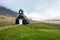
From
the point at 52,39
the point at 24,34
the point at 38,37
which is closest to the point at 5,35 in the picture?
the point at 24,34

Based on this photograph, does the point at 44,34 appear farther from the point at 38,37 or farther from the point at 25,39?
the point at 25,39

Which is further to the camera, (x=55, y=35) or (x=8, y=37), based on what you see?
(x=55, y=35)

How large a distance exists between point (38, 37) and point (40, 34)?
10.6 feet

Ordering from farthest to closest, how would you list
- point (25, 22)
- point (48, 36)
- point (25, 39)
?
1. point (25, 22)
2. point (48, 36)
3. point (25, 39)

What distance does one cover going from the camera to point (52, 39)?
163ft

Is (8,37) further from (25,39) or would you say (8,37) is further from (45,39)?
(45,39)

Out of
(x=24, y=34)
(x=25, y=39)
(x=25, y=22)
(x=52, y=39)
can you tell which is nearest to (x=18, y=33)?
(x=24, y=34)

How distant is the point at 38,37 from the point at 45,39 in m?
2.27

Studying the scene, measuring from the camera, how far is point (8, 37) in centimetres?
4922

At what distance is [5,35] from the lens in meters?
50.8

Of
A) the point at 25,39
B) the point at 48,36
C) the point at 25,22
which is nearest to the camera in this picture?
the point at 25,39

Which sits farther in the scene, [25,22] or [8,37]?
[25,22]

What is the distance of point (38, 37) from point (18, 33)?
20.5ft

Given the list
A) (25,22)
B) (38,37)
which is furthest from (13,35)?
(25,22)
